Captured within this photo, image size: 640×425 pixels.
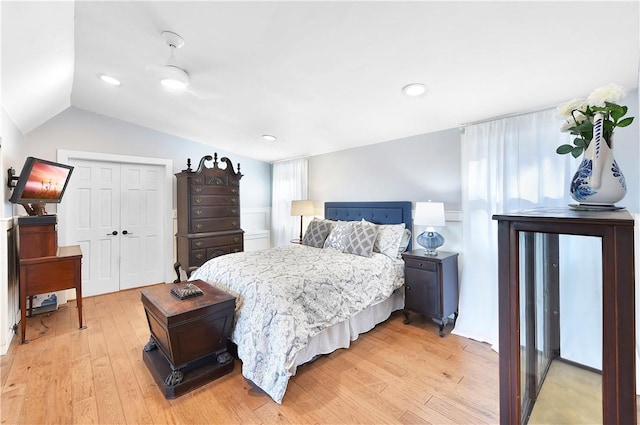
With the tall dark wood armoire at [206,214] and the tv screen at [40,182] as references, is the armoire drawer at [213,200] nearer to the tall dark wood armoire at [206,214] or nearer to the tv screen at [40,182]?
the tall dark wood armoire at [206,214]

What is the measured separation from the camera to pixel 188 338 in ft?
6.61

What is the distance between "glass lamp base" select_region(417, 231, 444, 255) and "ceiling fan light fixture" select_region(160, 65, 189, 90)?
9.11 ft

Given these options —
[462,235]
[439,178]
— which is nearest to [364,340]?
[462,235]

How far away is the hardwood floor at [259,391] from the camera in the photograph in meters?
1.76

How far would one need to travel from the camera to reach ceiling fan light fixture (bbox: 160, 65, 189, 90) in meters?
2.38

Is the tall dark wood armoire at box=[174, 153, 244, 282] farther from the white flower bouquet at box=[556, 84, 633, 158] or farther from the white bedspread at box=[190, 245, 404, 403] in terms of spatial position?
the white flower bouquet at box=[556, 84, 633, 158]

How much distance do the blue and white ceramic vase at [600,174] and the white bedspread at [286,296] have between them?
1755mm

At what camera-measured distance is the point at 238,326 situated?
89.4 inches

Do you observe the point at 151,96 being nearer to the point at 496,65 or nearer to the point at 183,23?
the point at 183,23

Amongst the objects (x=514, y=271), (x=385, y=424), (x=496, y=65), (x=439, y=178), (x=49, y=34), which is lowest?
(x=385, y=424)

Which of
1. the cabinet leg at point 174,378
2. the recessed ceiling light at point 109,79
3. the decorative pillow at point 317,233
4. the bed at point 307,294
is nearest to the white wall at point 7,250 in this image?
the recessed ceiling light at point 109,79

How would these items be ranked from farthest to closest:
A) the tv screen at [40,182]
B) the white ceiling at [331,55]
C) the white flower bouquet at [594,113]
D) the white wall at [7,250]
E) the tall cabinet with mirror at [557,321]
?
the tv screen at [40,182]
the white wall at [7,250]
the white ceiling at [331,55]
the white flower bouquet at [594,113]
the tall cabinet with mirror at [557,321]

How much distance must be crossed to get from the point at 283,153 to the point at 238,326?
335 cm

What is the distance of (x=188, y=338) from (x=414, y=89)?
2.65 metres
